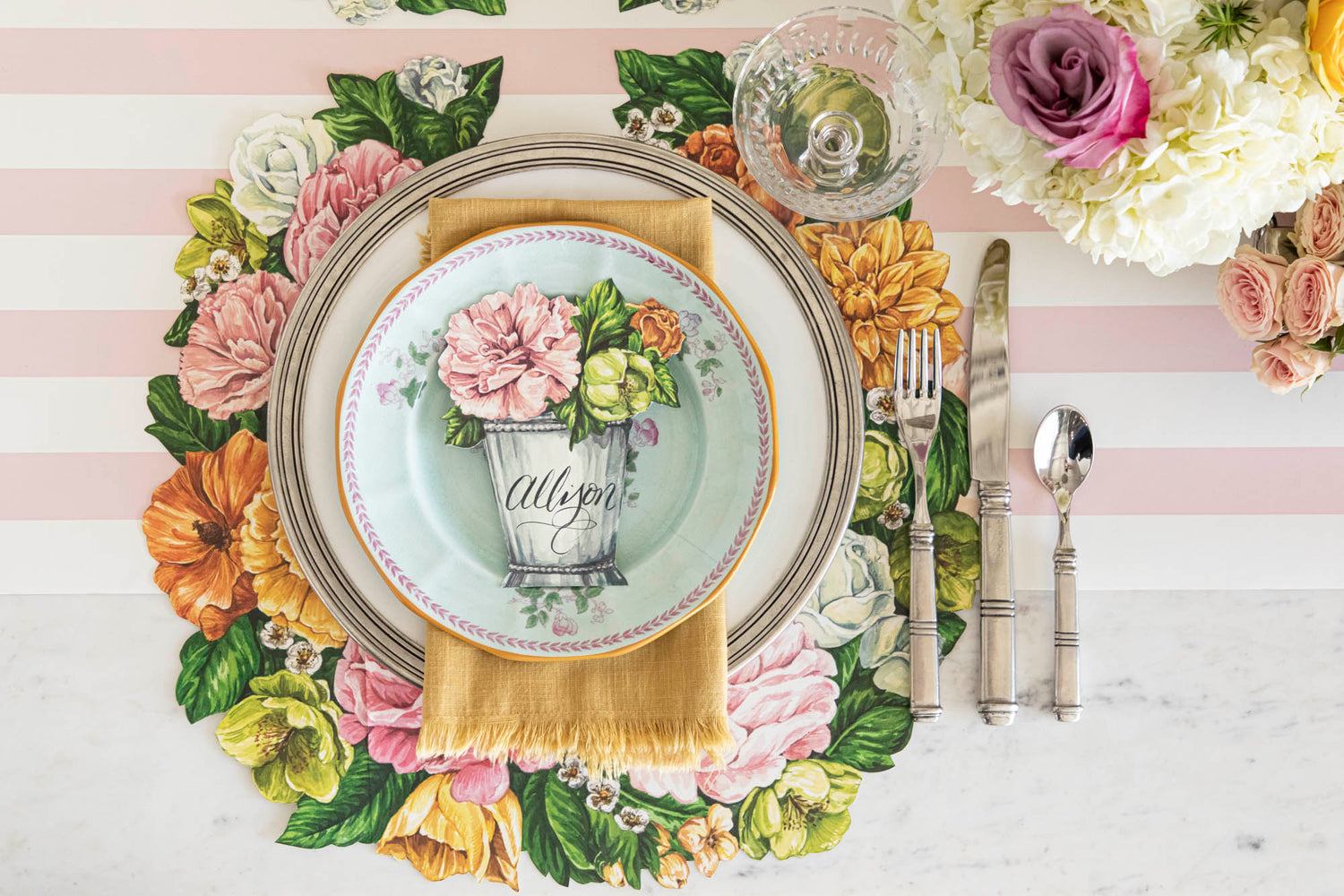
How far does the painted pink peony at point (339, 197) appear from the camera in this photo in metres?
0.86

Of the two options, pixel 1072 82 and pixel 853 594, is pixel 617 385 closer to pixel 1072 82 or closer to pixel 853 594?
pixel 853 594

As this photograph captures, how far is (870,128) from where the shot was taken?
840mm

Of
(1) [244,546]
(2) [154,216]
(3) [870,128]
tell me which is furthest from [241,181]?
(3) [870,128]

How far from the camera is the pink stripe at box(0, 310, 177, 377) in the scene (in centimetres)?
88

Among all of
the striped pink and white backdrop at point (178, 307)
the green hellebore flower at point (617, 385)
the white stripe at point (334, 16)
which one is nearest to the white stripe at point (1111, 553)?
the striped pink and white backdrop at point (178, 307)

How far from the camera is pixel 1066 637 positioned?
0.84 m

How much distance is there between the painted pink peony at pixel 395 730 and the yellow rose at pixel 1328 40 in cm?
89

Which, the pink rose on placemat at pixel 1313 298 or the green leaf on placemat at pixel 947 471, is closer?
the pink rose on placemat at pixel 1313 298

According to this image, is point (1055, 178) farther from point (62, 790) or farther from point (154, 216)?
point (62, 790)

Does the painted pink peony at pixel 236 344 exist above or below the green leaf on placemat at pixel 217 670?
above

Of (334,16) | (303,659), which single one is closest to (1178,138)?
(334,16)

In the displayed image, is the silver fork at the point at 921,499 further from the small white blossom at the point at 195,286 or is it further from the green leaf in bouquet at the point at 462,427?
the small white blossom at the point at 195,286

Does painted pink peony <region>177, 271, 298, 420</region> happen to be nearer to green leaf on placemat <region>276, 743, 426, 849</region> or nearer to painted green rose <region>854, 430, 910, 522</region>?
green leaf on placemat <region>276, 743, 426, 849</region>

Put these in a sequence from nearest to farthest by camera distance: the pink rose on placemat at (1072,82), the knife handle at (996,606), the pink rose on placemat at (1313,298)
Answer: the pink rose on placemat at (1072,82)
the pink rose on placemat at (1313,298)
the knife handle at (996,606)
